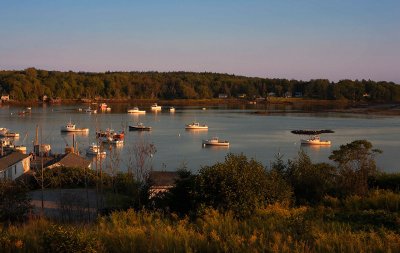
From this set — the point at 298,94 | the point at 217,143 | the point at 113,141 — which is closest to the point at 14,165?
the point at 113,141

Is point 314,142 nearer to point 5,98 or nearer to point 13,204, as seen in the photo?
point 13,204

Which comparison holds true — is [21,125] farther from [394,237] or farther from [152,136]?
[394,237]

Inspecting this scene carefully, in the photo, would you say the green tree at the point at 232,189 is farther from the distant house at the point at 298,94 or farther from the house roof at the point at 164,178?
the distant house at the point at 298,94

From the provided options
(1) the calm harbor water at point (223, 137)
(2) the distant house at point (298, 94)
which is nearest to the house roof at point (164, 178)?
(1) the calm harbor water at point (223, 137)

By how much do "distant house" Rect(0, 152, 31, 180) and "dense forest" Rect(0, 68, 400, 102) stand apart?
9844 cm

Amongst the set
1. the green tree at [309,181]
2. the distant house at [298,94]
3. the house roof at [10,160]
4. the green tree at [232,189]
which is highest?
the green tree at [232,189]

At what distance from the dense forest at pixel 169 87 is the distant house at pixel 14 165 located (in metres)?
98.4

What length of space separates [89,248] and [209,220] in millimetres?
2221

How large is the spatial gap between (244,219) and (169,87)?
13372 centimetres

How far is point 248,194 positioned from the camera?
8.70m

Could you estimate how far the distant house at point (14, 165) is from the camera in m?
20.1

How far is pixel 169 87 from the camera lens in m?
141

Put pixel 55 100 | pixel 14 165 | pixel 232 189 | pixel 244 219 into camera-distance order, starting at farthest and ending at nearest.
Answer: pixel 55 100 → pixel 14 165 → pixel 232 189 → pixel 244 219

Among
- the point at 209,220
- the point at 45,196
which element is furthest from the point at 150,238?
the point at 45,196
